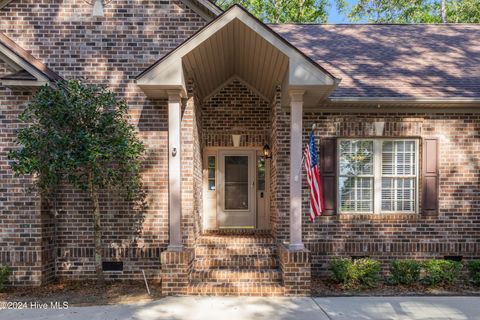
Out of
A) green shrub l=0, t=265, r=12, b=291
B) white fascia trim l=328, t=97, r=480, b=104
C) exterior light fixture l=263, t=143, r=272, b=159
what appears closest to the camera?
green shrub l=0, t=265, r=12, b=291

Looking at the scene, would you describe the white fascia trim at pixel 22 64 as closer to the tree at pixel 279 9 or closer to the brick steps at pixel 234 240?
the brick steps at pixel 234 240

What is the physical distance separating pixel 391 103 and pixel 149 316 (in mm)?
5635

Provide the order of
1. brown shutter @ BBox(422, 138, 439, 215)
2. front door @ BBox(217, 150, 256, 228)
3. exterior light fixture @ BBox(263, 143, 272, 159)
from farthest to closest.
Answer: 1. front door @ BBox(217, 150, 256, 228)
2. exterior light fixture @ BBox(263, 143, 272, 159)
3. brown shutter @ BBox(422, 138, 439, 215)

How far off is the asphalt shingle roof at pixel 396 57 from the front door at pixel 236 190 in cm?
286

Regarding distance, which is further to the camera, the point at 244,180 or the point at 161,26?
the point at 244,180

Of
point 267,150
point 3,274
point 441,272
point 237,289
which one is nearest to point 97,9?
point 267,150

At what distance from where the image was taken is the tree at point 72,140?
225 inches

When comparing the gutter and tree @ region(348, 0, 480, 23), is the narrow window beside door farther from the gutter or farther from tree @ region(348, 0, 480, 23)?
tree @ region(348, 0, 480, 23)

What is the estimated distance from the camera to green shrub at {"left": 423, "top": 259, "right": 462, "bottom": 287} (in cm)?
646

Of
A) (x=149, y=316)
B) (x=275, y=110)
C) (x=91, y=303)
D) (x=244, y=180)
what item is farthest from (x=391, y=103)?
(x=91, y=303)

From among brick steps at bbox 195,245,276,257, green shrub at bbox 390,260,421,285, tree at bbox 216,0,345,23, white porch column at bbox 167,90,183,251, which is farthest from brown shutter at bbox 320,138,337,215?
tree at bbox 216,0,345,23

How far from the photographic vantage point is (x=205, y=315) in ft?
16.7

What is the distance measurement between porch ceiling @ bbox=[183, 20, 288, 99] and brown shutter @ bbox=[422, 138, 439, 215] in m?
3.32

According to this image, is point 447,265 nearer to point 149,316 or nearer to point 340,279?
point 340,279
